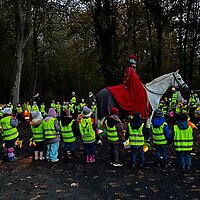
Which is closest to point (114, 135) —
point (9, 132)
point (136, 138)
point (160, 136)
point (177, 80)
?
point (136, 138)

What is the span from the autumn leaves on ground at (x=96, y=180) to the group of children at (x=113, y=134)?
0.30 m

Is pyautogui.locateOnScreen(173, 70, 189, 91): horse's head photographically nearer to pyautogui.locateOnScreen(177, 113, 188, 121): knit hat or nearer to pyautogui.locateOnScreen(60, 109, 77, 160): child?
pyautogui.locateOnScreen(177, 113, 188, 121): knit hat

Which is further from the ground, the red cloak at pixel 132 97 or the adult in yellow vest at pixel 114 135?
the red cloak at pixel 132 97

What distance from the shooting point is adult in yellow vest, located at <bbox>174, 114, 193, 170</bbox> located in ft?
22.5

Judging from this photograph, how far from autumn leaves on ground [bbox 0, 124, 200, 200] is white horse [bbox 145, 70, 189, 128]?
234 cm

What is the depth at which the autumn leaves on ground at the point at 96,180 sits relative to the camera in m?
5.54

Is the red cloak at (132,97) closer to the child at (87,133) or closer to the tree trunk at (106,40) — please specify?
the child at (87,133)

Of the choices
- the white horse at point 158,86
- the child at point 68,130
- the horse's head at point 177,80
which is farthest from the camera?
the horse's head at point 177,80

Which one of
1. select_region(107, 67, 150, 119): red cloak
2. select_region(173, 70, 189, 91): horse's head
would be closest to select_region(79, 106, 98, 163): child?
select_region(107, 67, 150, 119): red cloak

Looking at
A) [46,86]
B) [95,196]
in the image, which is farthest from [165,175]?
[46,86]

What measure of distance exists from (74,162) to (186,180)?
2.98m

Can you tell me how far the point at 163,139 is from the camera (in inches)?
282

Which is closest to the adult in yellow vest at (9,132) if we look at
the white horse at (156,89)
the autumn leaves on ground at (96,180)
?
the autumn leaves on ground at (96,180)

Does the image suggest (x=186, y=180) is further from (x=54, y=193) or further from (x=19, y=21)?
(x=19, y=21)
